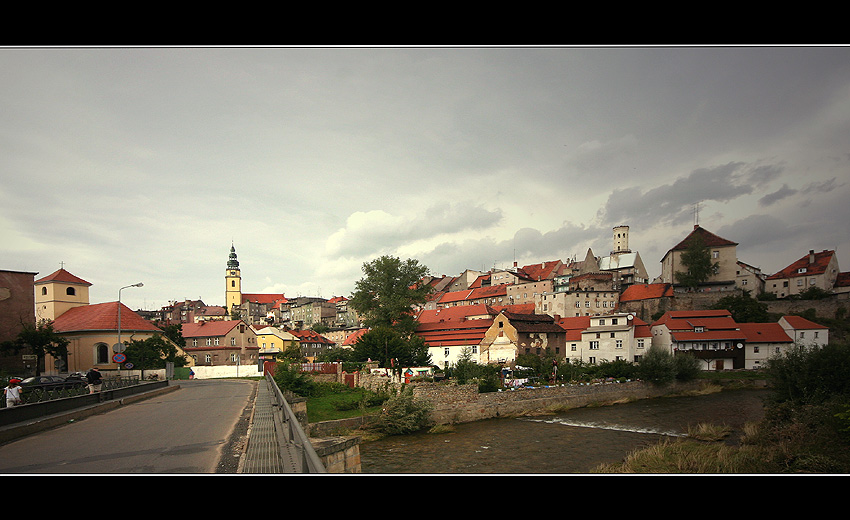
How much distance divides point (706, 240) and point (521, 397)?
5060 centimetres

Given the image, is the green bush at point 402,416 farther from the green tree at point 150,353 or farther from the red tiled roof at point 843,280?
the red tiled roof at point 843,280

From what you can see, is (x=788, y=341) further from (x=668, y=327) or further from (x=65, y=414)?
(x=65, y=414)

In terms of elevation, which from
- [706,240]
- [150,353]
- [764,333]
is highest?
[706,240]

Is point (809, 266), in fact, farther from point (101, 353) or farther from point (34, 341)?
point (101, 353)

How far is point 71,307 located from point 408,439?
31.5 meters

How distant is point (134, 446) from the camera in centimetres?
816

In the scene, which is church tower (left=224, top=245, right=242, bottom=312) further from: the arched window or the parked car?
the parked car

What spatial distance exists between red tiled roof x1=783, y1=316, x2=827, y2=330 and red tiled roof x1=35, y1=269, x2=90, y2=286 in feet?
204

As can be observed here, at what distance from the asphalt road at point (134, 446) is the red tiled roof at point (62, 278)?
2730 cm

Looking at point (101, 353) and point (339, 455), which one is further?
point (101, 353)

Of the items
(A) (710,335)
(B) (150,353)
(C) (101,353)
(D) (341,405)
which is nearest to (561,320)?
(A) (710,335)

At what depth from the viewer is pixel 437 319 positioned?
56656mm

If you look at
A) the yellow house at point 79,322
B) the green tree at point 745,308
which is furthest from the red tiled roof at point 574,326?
the yellow house at point 79,322
